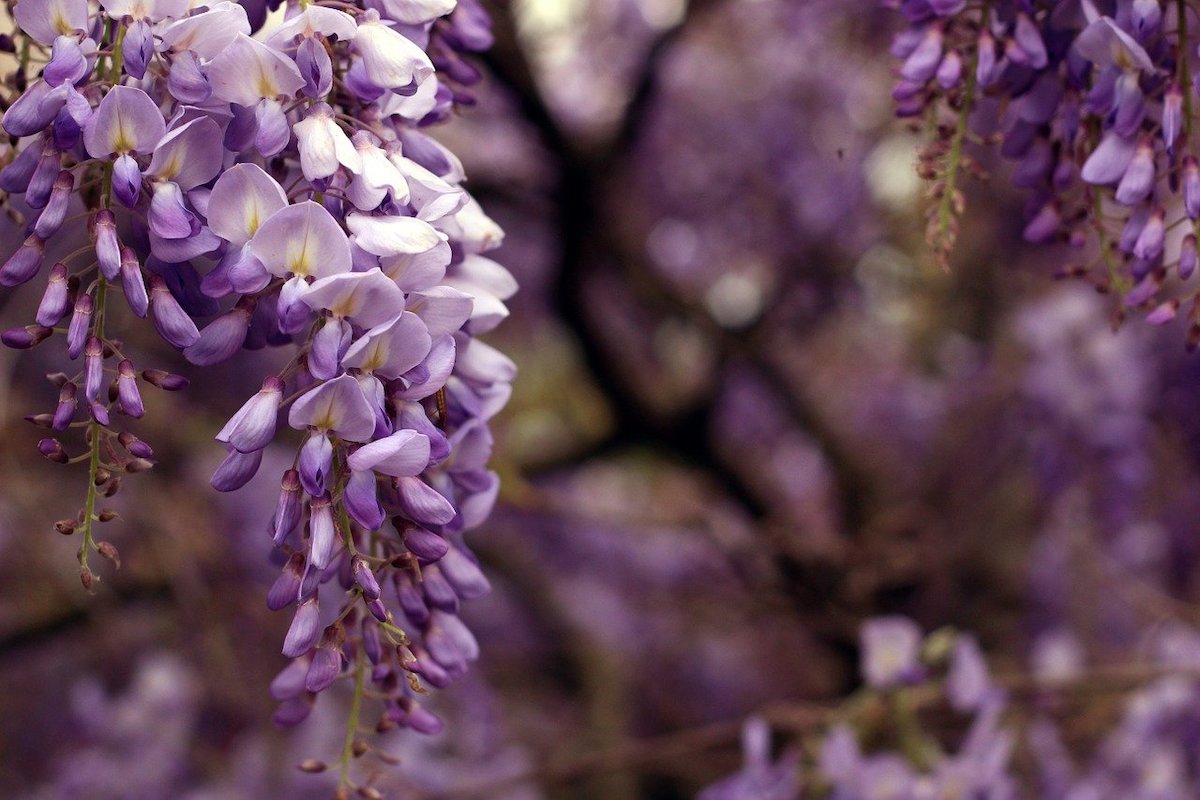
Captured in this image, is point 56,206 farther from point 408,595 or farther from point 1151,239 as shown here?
point 1151,239

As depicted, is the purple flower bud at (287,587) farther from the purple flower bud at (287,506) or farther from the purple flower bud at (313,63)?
the purple flower bud at (313,63)

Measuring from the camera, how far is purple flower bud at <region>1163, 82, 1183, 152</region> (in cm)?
129

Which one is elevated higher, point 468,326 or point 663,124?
point 468,326

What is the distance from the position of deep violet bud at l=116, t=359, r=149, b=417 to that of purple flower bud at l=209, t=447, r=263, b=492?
0.27 feet

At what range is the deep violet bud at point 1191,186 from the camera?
1304mm

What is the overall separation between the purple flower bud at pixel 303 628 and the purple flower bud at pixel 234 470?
0.12 metres

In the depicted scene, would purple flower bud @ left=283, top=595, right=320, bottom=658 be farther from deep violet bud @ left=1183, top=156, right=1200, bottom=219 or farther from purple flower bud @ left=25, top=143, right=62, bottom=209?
deep violet bud @ left=1183, top=156, right=1200, bottom=219

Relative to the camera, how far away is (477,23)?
1.48 metres

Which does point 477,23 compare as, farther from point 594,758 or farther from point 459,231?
point 594,758

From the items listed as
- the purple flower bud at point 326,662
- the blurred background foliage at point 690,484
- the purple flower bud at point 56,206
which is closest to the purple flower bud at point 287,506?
the purple flower bud at point 326,662

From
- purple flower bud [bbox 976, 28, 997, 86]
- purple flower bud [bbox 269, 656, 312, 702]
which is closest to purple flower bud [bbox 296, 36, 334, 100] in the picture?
purple flower bud [bbox 269, 656, 312, 702]

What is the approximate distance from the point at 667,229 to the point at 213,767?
3.27m

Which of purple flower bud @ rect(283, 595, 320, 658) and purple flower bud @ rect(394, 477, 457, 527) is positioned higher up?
purple flower bud @ rect(394, 477, 457, 527)

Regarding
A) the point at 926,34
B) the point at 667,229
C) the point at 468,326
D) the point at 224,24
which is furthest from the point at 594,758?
the point at 667,229
